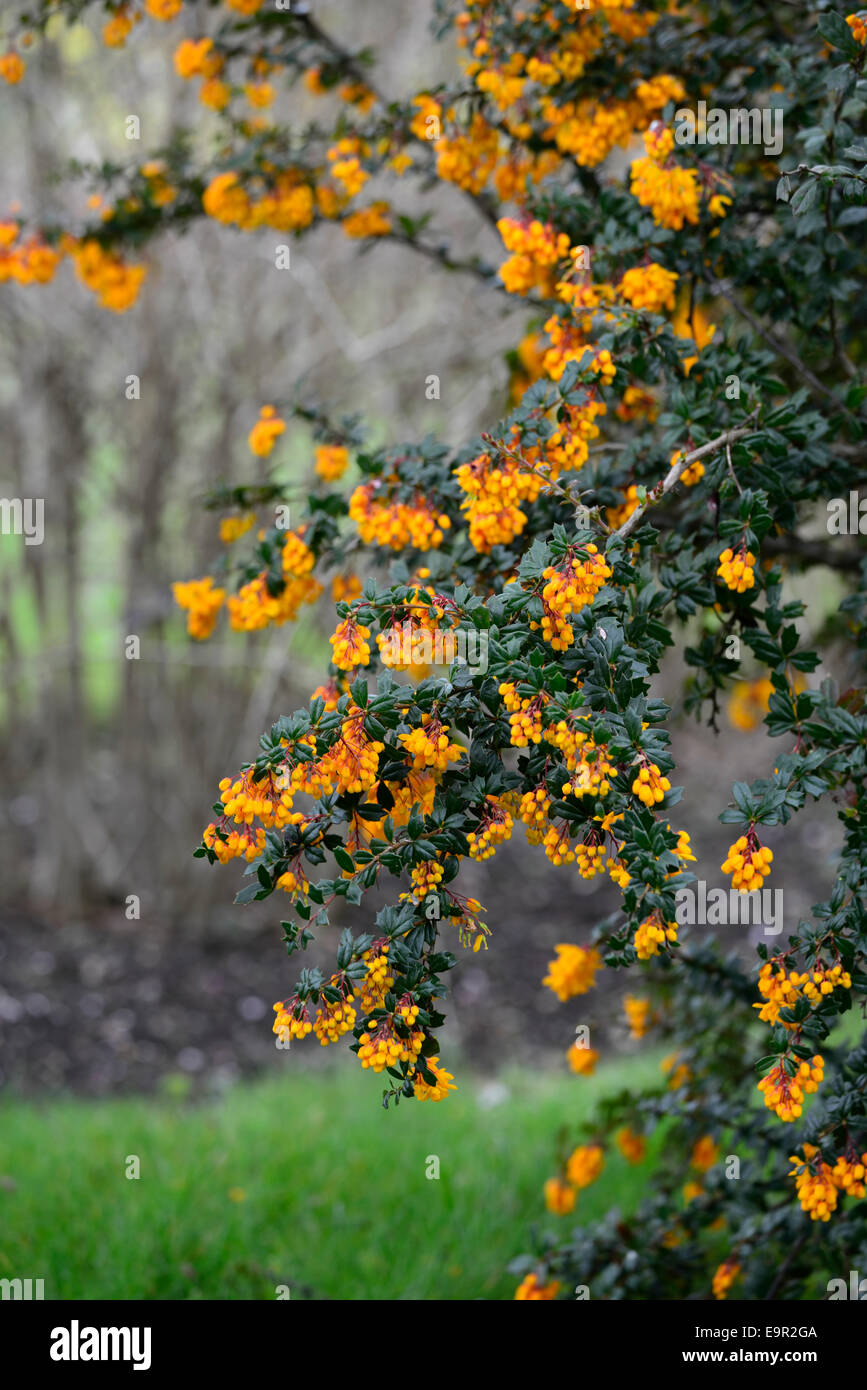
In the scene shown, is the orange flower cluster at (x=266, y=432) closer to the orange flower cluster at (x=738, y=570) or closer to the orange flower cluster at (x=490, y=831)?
the orange flower cluster at (x=738, y=570)

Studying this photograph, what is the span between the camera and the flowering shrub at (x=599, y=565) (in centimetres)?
150

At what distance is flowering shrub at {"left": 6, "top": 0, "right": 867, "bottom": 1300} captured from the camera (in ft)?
4.93

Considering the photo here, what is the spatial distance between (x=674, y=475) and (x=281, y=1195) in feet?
8.35

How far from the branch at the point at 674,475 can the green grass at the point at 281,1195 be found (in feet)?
7.01

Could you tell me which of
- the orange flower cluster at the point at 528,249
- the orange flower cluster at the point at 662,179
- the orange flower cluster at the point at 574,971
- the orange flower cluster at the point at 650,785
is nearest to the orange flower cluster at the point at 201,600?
the orange flower cluster at the point at 528,249

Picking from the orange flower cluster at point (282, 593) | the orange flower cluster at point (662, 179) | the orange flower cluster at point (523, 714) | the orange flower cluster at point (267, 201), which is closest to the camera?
the orange flower cluster at point (523, 714)

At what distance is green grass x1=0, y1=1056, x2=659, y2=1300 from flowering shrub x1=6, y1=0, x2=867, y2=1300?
547mm

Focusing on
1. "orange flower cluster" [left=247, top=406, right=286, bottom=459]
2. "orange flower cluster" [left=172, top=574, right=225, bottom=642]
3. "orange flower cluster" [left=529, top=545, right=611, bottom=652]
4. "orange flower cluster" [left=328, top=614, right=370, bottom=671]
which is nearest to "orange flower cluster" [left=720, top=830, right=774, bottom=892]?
"orange flower cluster" [left=529, top=545, right=611, bottom=652]

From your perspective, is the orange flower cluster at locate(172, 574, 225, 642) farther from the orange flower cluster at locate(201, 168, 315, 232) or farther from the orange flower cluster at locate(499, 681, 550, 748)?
the orange flower cluster at locate(499, 681, 550, 748)

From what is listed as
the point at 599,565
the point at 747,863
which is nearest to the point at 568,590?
the point at 599,565

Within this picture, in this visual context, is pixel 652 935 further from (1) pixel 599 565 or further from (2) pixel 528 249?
(2) pixel 528 249

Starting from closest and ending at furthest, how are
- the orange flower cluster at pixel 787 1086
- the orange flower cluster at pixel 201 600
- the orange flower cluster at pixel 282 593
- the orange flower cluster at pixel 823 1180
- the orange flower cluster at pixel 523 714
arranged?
the orange flower cluster at pixel 523 714 < the orange flower cluster at pixel 787 1086 < the orange flower cluster at pixel 823 1180 < the orange flower cluster at pixel 282 593 < the orange flower cluster at pixel 201 600
